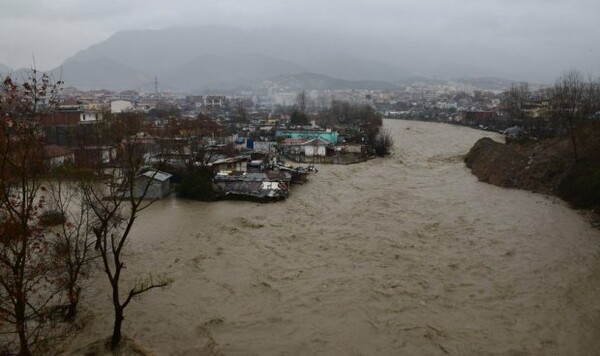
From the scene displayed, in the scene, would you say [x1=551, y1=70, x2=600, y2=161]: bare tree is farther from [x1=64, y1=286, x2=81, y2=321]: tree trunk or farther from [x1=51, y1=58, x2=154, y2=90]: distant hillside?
[x1=51, y1=58, x2=154, y2=90]: distant hillside

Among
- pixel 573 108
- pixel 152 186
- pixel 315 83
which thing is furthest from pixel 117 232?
pixel 315 83

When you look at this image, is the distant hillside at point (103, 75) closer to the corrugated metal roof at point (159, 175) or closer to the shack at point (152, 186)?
the corrugated metal roof at point (159, 175)

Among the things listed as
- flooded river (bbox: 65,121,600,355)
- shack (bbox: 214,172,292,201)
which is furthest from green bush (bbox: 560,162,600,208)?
shack (bbox: 214,172,292,201)

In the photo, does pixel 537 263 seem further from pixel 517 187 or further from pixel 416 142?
pixel 416 142

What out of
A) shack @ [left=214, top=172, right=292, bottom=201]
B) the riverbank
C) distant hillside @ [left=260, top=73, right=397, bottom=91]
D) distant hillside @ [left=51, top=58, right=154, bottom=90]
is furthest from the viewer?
distant hillside @ [left=51, top=58, right=154, bottom=90]

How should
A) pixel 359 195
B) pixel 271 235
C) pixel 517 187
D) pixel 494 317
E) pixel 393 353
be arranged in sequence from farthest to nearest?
1. pixel 517 187
2. pixel 359 195
3. pixel 271 235
4. pixel 494 317
5. pixel 393 353

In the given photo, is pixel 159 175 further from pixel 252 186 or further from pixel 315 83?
pixel 315 83

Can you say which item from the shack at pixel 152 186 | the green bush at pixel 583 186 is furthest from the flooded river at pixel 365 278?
the green bush at pixel 583 186

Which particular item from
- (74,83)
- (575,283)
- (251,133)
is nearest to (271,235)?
(575,283)
